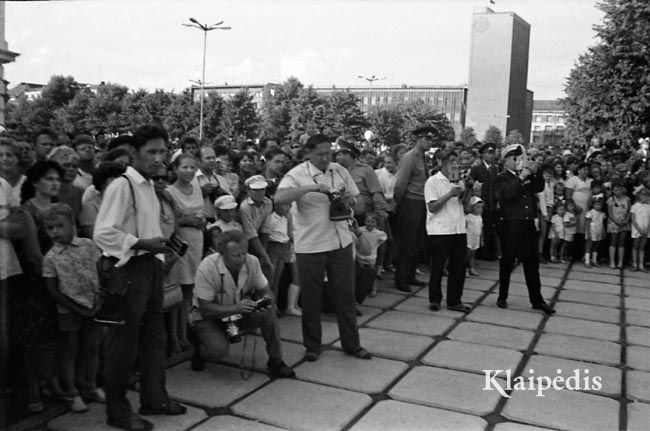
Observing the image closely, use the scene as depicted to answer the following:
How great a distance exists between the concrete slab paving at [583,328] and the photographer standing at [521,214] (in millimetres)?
317

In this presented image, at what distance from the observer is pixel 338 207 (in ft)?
15.5

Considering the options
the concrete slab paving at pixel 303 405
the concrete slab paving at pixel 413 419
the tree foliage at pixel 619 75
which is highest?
the tree foliage at pixel 619 75

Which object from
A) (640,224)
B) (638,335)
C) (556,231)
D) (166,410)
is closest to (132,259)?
(166,410)

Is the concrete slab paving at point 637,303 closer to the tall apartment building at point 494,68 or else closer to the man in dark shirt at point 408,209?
the man in dark shirt at point 408,209

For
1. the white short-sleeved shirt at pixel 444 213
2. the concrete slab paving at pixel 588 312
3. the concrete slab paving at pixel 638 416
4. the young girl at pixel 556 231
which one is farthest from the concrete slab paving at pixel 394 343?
the young girl at pixel 556 231

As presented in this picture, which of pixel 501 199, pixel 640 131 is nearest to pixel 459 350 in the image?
pixel 501 199

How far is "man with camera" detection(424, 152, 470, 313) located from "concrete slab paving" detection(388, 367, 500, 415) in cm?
197

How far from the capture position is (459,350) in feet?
16.9

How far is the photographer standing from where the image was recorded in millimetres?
6555

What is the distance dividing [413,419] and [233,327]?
1.39 metres

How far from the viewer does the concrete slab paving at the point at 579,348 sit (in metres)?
5.07

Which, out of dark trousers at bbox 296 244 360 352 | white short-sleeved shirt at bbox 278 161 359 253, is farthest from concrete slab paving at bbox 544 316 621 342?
white short-sleeved shirt at bbox 278 161 359 253

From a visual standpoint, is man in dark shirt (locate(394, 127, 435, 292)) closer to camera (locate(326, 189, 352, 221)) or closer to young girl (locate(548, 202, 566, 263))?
camera (locate(326, 189, 352, 221))

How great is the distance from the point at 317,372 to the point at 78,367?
1629 millimetres
